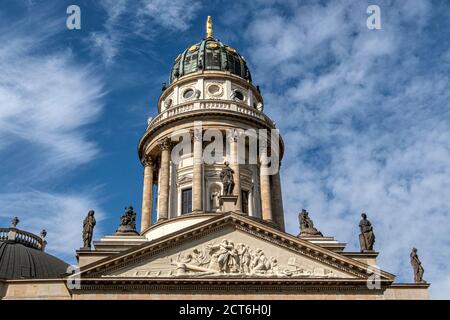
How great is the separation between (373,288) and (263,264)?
592cm

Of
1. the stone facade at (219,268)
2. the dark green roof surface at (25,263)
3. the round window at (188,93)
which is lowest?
the stone facade at (219,268)

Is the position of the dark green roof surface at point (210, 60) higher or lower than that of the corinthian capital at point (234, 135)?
higher

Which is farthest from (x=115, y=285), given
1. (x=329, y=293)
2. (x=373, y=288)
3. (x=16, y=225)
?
(x=16, y=225)

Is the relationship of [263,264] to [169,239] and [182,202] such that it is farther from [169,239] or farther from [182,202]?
[182,202]

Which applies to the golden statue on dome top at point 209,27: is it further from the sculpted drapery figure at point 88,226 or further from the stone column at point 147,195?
→ the sculpted drapery figure at point 88,226

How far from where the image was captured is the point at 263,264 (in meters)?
29.8

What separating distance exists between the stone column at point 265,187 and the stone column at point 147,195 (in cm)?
848

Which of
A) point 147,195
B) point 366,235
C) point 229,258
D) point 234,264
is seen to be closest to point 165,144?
point 147,195

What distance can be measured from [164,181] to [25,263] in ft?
36.6

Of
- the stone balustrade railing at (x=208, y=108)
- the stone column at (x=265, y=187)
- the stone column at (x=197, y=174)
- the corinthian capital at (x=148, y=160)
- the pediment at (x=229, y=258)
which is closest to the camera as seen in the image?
the pediment at (x=229, y=258)

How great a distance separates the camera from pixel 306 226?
36.9 meters

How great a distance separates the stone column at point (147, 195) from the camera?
41.8 meters

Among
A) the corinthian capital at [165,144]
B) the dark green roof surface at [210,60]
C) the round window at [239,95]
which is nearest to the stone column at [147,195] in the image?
the corinthian capital at [165,144]
